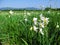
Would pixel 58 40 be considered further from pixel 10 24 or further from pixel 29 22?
pixel 10 24

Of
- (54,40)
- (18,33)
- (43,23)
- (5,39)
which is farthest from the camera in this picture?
(5,39)

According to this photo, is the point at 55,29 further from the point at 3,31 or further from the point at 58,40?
the point at 3,31

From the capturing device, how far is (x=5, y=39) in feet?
13.0

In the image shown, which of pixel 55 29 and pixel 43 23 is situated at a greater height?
pixel 43 23

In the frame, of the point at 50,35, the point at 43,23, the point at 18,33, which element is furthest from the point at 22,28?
the point at 43,23

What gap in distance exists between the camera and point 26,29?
11.3ft

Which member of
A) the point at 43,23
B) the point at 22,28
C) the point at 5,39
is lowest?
the point at 5,39

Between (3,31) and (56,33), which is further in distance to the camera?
(3,31)

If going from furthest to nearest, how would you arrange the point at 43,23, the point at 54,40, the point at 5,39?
the point at 5,39
the point at 54,40
the point at 43,23

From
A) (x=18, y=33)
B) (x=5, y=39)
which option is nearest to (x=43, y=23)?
(x=18, y=33)

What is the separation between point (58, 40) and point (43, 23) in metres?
1.03

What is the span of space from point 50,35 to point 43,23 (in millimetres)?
1008

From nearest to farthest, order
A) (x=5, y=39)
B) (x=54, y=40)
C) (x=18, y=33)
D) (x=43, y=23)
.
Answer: (x=43, y=23) → (x=54, y=40) → (x=18, y=33) → (x=5, y=39)

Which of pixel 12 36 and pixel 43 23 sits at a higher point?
pixel 43 23
